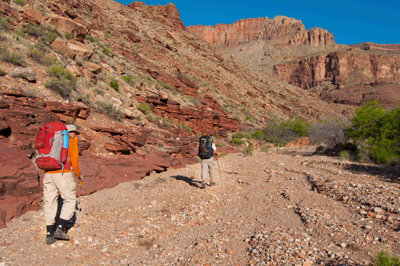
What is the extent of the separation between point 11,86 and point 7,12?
8289mm

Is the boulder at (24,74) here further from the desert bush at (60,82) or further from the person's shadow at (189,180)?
the person's shadow at (189,180)

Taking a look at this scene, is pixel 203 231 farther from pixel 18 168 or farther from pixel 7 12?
pixel 7 12

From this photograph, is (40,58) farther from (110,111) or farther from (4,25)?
(110,111)

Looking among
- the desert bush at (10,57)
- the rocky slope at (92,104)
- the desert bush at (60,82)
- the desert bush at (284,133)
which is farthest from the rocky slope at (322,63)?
the desert bush at (10,57)

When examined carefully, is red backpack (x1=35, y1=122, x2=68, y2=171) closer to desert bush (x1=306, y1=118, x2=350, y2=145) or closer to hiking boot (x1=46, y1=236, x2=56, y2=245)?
hiking boot (x1=46, y1=236, x2=56, y2=245)

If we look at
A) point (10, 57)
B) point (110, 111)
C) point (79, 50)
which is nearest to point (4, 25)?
point (79, 50)

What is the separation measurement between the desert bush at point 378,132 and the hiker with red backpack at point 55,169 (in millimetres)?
12085

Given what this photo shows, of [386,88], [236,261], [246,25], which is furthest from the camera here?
[246,25]

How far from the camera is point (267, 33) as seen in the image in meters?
146

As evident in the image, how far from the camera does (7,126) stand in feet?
20.9

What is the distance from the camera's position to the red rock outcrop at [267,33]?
412 feet

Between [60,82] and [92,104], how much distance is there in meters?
1.62

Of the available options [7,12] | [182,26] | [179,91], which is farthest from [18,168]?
[182,26]

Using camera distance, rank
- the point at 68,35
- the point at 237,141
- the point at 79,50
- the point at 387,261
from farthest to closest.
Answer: the point at 237,141
the point at 68,35
the point at 79,50
the point at 387,261
